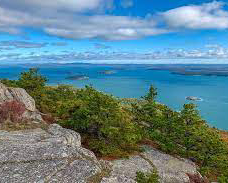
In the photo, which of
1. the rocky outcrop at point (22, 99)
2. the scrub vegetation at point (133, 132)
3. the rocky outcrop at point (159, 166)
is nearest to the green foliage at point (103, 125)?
the scrub vegetation at point (133, 132)

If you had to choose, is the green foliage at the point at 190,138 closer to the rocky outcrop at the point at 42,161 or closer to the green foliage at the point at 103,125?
the green foliage at the point at 103,125

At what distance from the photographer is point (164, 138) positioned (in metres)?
46.4

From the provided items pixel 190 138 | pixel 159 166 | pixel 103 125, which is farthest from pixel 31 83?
pixel 190 138

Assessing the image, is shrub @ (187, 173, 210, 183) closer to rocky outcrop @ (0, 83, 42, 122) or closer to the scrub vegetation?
the scrub vegetation

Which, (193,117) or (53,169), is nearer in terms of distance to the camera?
(53,169)

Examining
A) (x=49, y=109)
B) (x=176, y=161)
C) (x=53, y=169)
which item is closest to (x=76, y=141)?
(x=53, y=169)

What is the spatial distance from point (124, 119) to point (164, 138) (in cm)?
802

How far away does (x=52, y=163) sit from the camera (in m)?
25.8

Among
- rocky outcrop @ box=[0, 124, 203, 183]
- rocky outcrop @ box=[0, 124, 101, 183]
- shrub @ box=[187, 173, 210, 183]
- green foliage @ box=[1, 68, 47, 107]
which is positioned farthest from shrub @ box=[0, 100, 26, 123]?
shrub @ box=[187, 173, 210, 183]

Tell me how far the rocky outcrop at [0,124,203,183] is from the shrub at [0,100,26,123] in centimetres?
469

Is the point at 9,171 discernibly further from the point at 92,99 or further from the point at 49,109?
the point at 49,109

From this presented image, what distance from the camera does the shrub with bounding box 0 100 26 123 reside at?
125 ft

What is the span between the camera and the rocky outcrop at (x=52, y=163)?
78.5 ft

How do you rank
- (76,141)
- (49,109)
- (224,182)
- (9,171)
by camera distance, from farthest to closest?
1. (49,109)
2. (76,141)
3. (224,182)
4. (9,171)
